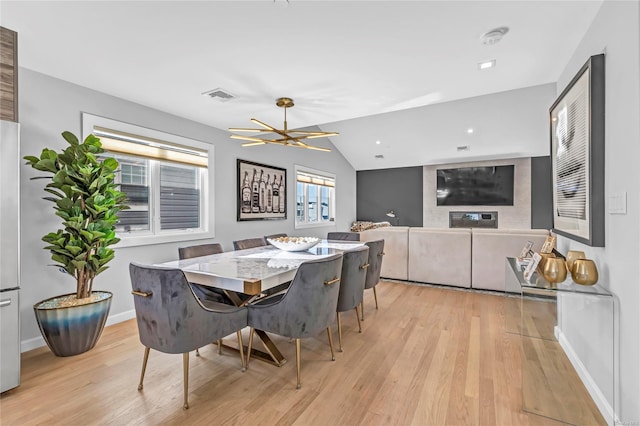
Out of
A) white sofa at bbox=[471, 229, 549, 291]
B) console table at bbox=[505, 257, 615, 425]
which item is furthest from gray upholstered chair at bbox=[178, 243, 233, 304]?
white sofa at bbox=[471, 229, 549, 291]

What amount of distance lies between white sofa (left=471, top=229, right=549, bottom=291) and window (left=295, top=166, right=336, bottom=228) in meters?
3.35

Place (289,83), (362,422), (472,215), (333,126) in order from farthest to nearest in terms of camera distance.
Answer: (472,215) < (333,126) < (289,83) < (362,422)

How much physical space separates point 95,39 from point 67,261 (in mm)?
1757

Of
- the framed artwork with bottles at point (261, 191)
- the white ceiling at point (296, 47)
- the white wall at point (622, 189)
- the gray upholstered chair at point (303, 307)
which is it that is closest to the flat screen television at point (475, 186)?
the framed artwork with bottles at point (261, 191)

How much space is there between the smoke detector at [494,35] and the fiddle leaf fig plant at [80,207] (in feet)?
10.5

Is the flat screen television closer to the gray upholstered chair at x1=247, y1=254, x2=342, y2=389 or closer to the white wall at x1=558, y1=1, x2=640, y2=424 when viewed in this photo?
the white wall at x1=558, y1=1, x2=640, y2=424

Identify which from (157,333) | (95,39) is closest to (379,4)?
(95,39)

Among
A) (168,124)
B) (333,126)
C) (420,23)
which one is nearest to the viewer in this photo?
(420,23)

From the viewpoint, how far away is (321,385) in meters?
2.03

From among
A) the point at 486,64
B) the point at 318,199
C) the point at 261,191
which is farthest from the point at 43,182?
the point at 318,199

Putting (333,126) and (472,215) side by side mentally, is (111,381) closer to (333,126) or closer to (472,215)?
(333,126)

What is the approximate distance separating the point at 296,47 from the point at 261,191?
123 inches

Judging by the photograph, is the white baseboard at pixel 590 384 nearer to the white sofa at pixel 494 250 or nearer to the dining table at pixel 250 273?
the white sofa at pixel 494 250

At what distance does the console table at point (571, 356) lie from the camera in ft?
5.55
